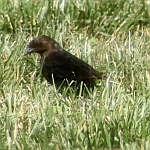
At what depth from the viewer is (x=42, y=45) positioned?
6328 millimetres

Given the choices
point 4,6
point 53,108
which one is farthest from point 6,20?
point 53,108

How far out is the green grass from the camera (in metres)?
4.70

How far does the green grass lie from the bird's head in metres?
0.11

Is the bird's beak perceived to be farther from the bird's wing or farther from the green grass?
the bird's wing

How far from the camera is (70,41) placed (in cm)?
682

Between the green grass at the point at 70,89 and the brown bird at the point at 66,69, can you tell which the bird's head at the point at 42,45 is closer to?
the brown bird at the point at 66,69

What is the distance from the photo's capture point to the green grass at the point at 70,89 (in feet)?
15.4

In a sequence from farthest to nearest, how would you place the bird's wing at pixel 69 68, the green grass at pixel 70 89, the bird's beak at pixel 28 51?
the bird's beak at pixel 28 51 → the bird's wing at pixel 69 68 → the green grass at pixel 70 89

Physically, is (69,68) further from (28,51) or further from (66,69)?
(28,51)

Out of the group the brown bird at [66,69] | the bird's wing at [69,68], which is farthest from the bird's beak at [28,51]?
the bird's wing at [69,68]

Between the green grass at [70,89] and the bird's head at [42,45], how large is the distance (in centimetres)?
11

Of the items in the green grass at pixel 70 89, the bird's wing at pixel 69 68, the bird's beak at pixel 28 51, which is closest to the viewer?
the green grass at pixel 70 89

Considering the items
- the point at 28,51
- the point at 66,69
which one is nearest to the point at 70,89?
the point at 66,69

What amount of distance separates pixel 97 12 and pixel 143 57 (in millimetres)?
1155
